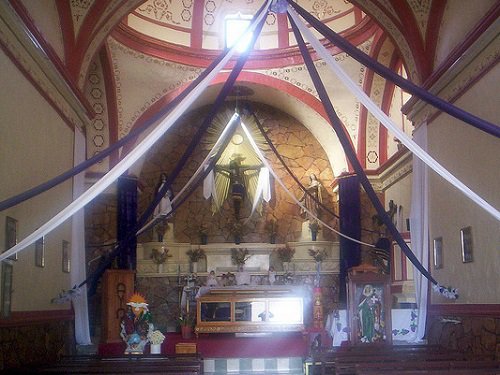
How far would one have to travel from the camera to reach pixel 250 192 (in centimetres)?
1716

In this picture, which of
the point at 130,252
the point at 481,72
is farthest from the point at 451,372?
the point at 130,252

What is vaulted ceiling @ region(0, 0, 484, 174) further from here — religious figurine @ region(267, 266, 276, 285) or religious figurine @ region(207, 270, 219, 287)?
religious figurine @ region(207, 270, 219, 287)

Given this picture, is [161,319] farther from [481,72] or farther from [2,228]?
[481,72]

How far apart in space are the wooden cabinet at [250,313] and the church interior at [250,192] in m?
0.04

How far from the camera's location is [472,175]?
926 centimetres

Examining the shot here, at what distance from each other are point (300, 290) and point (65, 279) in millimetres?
4595

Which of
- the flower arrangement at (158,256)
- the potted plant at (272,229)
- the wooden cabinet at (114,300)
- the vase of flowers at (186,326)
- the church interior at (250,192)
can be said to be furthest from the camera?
the potted plant at (272,229)

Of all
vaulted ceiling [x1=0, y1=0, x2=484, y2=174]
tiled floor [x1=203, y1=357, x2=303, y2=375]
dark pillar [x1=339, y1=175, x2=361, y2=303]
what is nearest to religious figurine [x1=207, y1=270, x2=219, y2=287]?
dark pillar [x1=339, y1=175, x2=361, y2=303]

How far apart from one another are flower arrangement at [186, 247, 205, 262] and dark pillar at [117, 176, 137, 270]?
63.1 inches

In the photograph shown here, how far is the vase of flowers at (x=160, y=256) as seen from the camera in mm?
15852

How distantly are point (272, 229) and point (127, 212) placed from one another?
3849 millimetres

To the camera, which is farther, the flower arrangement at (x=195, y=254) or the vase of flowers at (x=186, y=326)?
the flower arrangement at (x=195, y=254)

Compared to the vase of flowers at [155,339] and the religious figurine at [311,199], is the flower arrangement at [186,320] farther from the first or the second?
the religious figurine at [311,199]

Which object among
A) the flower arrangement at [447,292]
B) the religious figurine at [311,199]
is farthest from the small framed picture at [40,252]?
the religious figurine at [311,199]
